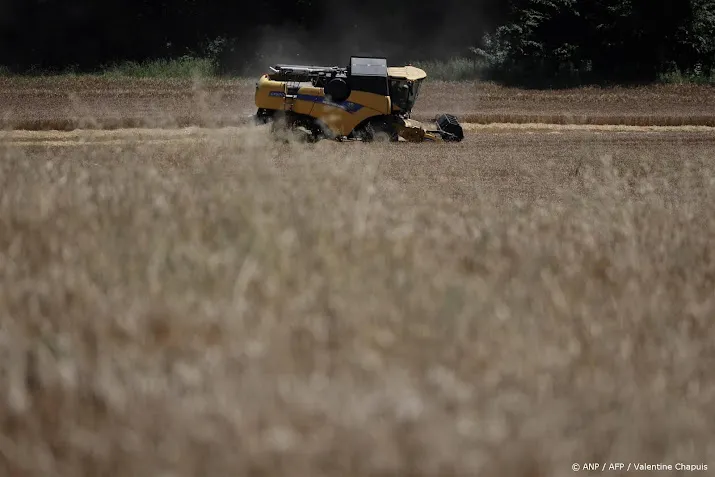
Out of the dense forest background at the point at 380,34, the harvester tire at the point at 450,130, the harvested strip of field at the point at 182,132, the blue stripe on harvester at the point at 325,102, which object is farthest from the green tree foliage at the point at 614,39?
the blue stripe on harvester at the point at 325,102

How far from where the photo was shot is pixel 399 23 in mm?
37531

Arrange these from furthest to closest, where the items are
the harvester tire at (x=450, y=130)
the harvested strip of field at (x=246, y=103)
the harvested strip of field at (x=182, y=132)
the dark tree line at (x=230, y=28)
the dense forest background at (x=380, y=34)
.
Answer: the dark tree line at (x=230, y=28), the dense forest background at (x=380, y=34), the harvested strip of field at (x=246, y=103), the harvester tire at (x=450, y=130), the harvested strip of field at (x=182, y=132)

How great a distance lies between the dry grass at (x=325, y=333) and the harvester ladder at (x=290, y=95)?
13.9m

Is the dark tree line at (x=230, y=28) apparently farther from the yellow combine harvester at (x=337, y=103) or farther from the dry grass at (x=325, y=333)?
the dry grass at (x=325, y=333)

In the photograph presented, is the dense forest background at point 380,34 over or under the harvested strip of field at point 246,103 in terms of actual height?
over

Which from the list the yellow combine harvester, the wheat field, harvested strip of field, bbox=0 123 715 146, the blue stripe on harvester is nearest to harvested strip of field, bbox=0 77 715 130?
harvested strip of field, bbox=0 123 715 146

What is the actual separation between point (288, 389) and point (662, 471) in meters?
1.08

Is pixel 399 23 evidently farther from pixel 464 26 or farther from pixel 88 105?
pixel 88 105

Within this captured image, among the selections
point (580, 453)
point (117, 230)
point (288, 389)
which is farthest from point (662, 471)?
point (117, 230)

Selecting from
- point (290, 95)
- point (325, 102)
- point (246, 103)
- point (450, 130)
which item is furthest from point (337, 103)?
point (246, 103)

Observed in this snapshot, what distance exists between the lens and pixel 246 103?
25.8 m

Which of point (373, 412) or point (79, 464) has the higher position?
point (373, 412)

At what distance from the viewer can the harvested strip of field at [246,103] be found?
886 inches

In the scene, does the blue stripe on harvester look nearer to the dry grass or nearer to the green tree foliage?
the green tree foliage
